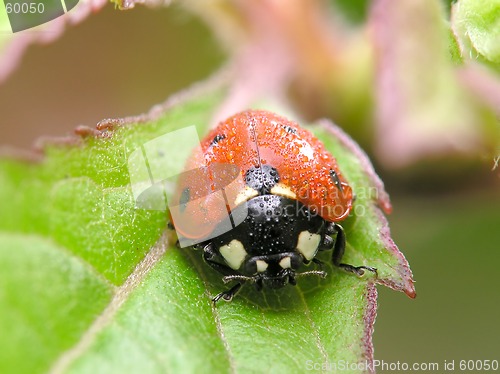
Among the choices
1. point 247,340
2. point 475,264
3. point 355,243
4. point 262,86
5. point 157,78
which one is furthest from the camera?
point 157,78

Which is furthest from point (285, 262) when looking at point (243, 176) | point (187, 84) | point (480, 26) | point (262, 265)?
point (187, 84)

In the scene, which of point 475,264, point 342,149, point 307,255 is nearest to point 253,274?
point 307,255

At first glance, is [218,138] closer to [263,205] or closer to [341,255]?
[263,205]

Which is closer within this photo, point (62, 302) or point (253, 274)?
point (62, 302)

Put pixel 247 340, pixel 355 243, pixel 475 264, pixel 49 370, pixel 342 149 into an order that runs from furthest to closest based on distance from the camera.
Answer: pixel 475 264 → pixel 342 149 → pixel 355 243 → pixel 247 340 → pixel 49 370

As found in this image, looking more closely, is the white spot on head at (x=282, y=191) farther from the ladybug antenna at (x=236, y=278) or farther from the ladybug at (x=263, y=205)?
the ladybug antenna at (x=236, y=278)

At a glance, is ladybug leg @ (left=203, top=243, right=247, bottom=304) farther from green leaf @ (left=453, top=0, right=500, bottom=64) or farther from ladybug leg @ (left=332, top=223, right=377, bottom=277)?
green leaf @ (left=453, top=0, right=500, bottom=64)

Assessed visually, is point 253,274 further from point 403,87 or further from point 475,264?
point 475,264

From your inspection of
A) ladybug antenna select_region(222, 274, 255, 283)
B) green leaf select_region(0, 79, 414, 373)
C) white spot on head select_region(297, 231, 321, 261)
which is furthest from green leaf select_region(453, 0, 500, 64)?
ladybug antenna select_region(222, 274, 255, 283)
